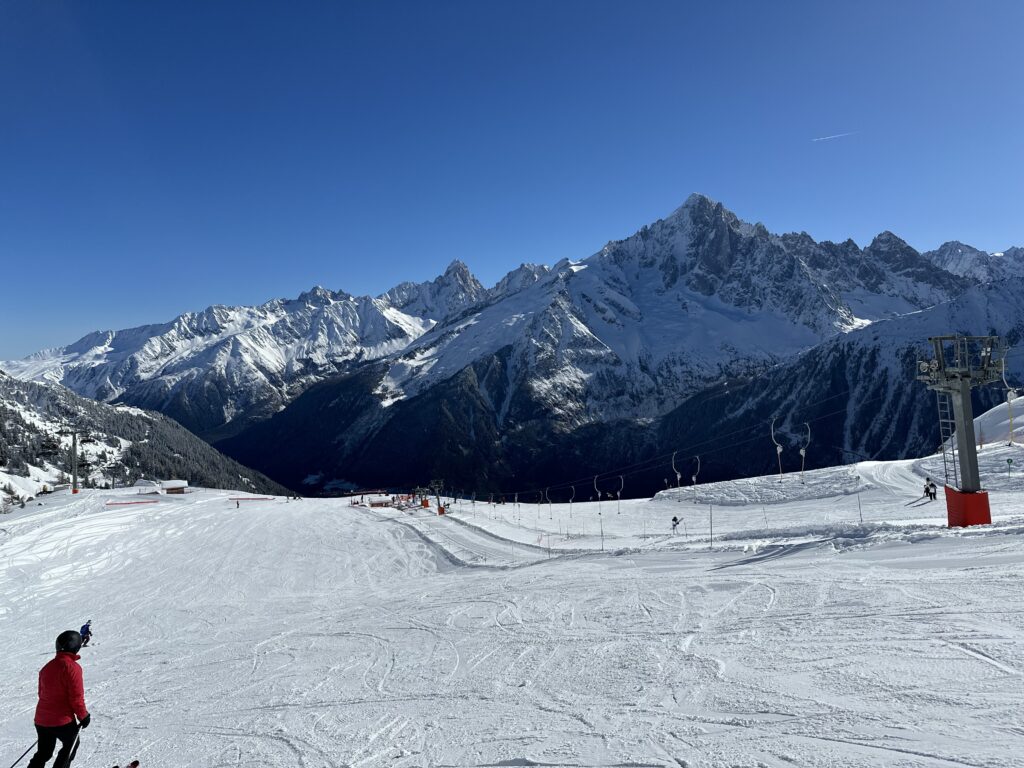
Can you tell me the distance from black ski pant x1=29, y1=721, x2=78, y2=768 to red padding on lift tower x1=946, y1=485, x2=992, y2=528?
29086mm

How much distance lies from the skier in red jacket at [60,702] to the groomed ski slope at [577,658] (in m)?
1.52

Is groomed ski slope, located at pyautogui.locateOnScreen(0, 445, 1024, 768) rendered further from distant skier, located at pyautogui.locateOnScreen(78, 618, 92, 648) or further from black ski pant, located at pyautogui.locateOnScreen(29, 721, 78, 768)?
distant skier, located at pyautogui.locateOnScreen(78, 618, 92, 648)

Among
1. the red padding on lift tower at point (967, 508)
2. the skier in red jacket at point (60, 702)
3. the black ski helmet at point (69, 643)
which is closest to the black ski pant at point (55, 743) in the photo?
the skier in red jacket at point (60, 702)

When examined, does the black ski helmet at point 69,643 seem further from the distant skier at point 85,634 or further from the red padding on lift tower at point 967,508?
the red padding on lift tower at point 967,508

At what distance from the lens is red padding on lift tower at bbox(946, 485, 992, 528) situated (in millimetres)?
25422


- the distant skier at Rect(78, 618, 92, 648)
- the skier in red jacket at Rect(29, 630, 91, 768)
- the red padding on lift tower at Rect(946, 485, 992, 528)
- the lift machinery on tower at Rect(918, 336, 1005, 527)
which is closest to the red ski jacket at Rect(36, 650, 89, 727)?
the skier in red jacket at Rect(29, 630, 91, 768)

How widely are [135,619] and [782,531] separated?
26448 millimetres

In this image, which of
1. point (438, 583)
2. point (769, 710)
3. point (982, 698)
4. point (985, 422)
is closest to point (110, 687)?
point (438, 583)

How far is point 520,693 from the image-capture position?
11.0m

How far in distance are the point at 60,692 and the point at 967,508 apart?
29.8 metres

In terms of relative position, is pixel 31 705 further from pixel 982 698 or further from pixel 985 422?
pixel 985 422

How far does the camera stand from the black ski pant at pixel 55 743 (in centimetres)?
885

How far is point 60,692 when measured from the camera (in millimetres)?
8898

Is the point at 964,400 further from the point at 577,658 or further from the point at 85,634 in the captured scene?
the point at 85,634
